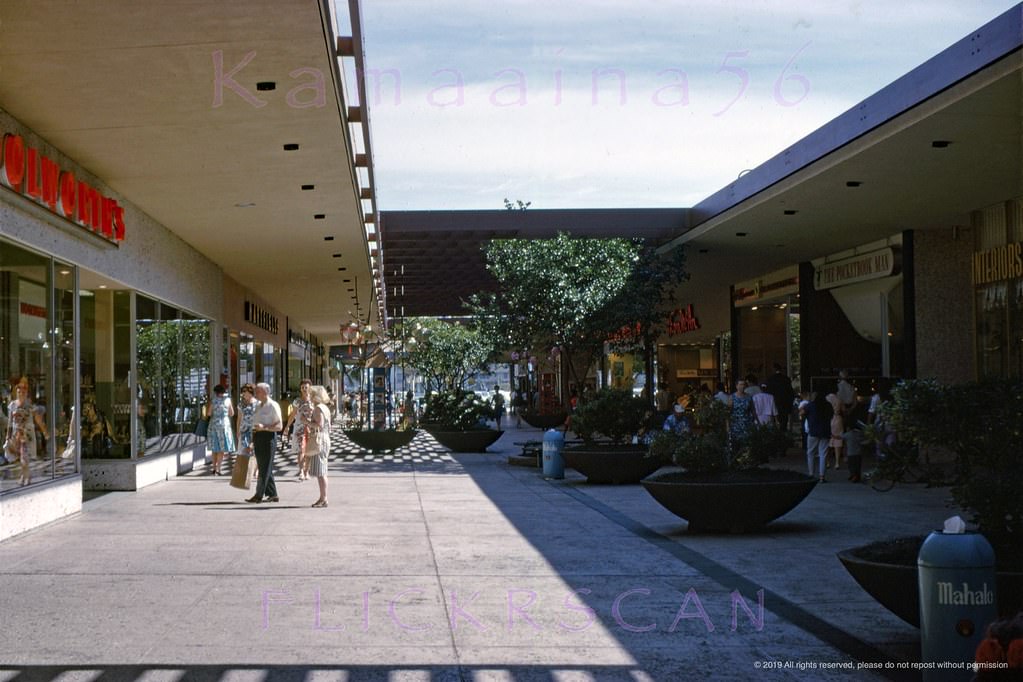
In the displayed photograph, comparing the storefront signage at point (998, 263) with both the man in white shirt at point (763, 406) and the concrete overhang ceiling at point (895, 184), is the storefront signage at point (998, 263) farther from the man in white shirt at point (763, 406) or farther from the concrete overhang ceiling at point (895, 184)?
the man in white shirt at point (763, 406)

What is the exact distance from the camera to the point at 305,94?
11.0 metres

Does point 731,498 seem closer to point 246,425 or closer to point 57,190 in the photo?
point 57,190

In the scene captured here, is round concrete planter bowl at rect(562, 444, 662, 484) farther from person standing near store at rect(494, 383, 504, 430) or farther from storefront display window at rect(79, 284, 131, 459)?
person standing near store at rect(494, 383, 504, 430)

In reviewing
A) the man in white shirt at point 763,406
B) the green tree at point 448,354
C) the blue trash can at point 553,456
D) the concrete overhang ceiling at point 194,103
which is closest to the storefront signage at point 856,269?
the man in white shirt at point 763,406

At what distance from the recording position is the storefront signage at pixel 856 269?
2264 cm

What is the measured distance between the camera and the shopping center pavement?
6270 mm

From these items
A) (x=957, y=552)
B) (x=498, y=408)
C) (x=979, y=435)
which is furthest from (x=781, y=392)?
(x=957, y=552)

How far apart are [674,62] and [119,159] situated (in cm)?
716

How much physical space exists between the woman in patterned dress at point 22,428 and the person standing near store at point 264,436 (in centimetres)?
325

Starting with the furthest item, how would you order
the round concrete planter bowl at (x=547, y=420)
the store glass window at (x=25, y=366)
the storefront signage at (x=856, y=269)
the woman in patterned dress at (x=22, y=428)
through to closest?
the round concrete planter bowl at (x=547, y=420) → the storefront signage at (x=856, y=269) → the woman in patterned dress at (x=22, y=428) → the store glass window at (x=25, y=366)

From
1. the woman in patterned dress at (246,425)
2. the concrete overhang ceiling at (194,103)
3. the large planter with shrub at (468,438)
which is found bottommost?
the large planter with shrub at (468,438)

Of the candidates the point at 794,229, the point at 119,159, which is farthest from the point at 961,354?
the point at 119,159

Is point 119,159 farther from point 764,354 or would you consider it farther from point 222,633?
point 764,354

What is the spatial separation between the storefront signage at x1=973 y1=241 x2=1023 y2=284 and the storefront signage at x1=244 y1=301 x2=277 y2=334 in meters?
18.3
